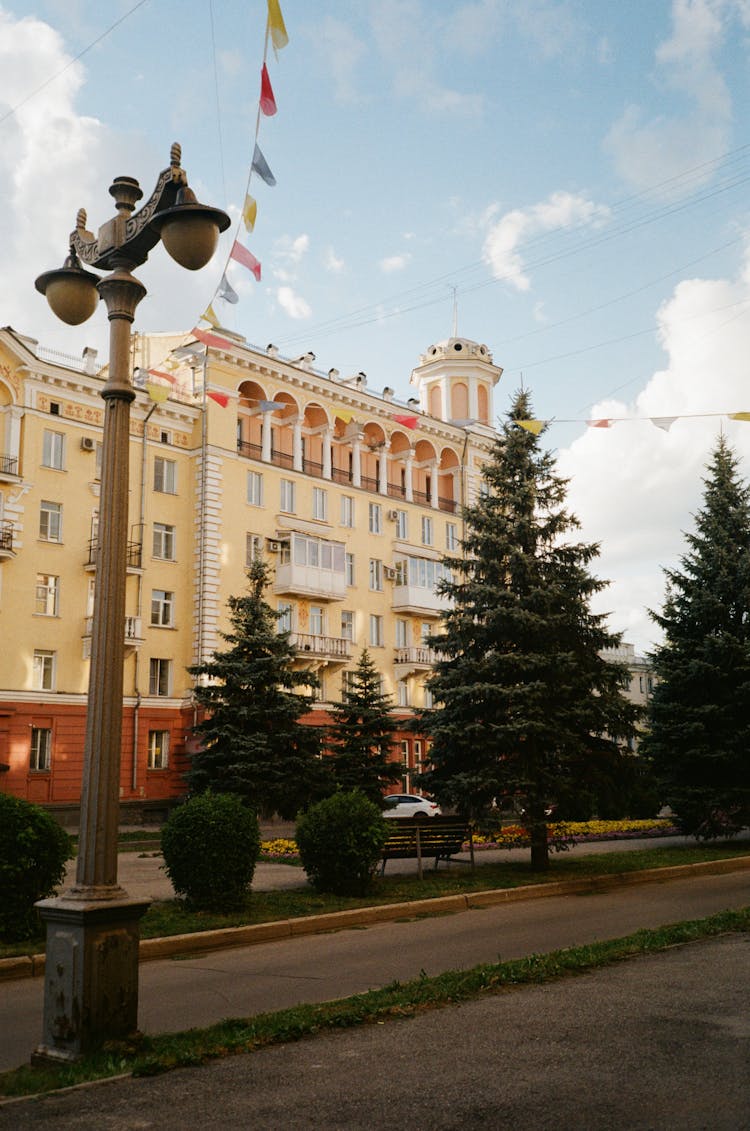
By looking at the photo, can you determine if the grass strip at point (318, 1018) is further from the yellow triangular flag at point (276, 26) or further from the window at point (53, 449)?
the window at point (53, 449)

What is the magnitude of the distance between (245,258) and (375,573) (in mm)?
34981

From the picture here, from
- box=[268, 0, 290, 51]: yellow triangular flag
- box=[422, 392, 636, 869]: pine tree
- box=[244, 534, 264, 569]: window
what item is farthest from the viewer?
box=[244, 534, 264, 569]: window

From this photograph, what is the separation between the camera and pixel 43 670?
117ft

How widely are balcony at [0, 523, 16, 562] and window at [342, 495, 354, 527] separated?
16.1 m

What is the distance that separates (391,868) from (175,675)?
21387 millimetres

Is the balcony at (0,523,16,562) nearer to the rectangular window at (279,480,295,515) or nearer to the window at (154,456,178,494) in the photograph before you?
the window at (154,456,178,494)

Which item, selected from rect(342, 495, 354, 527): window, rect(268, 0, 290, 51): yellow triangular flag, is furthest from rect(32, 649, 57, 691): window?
rect(268, 0, 290, 51): yellow triangular flag

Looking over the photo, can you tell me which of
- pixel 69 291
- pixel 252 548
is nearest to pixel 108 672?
pixel 69 291

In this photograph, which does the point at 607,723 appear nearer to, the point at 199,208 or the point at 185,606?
the point at 199,208

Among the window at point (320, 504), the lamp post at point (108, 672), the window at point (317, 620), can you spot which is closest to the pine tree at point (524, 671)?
the lamp post at point (108, 672)

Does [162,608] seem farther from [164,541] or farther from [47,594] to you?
[47,594]

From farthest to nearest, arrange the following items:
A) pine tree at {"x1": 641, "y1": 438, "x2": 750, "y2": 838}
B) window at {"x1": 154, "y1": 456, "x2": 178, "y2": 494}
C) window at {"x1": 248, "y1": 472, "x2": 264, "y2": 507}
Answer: window at {"x1": 248, "y1": 472, "x2": 264, "y2": 507} → window at {"x1": 154, "y1": 456, "x2": 178, "y2": 494} → pine tree at {"x1": 641, "y1": 438, "x2": 750, "y2": 838}

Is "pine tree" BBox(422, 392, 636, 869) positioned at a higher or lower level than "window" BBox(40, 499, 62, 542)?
lower

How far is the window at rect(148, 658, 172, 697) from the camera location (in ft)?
128
